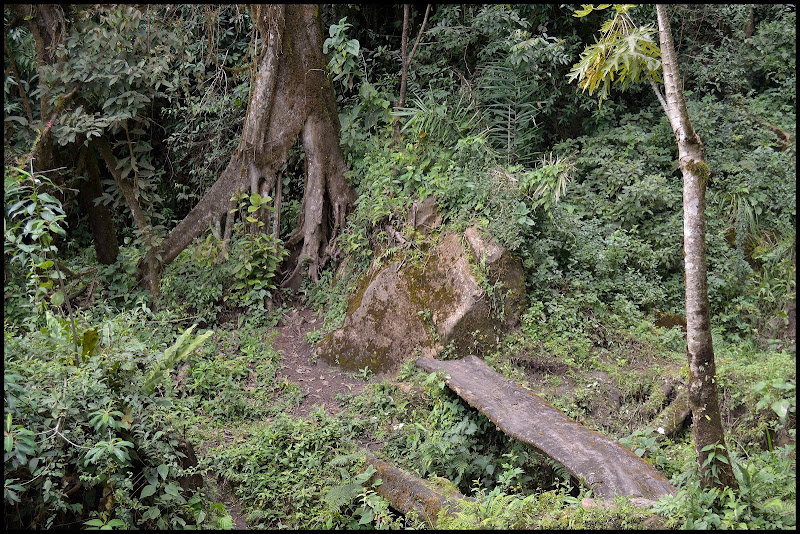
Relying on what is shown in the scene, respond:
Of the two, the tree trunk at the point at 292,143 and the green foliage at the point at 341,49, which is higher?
the green foliage at the point at 341,49

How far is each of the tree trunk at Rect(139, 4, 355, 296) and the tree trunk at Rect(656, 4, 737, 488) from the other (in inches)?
231

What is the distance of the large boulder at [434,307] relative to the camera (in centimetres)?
686

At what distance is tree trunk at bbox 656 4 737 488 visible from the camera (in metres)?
3.68

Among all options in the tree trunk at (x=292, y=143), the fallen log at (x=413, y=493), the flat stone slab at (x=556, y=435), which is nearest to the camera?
the flat stone slab at (x=556, y=435)

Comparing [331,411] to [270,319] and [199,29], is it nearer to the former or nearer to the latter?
[270,319]

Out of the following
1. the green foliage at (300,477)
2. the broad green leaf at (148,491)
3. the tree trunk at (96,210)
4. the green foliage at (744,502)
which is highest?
the tree trunk at (96,210)

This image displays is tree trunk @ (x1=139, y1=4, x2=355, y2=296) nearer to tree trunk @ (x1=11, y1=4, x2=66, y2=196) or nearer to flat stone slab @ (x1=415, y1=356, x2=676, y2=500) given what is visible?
tree trunk @ (x1=11, y1=4, x2=66, y2=196)

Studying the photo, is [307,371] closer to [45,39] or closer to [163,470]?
[163,470]

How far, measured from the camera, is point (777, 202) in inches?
302

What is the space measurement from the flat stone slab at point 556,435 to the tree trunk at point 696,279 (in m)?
0.70

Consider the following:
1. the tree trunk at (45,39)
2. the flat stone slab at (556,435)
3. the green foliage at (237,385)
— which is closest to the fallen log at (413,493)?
the flat stone slab at (556,435)

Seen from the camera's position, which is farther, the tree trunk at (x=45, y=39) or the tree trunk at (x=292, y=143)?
the tree trunk at (x=292, y=143)


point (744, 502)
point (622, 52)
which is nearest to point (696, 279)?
point (744, 502)

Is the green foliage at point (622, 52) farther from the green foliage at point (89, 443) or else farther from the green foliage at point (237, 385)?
the green foliage at point (237, 385)
